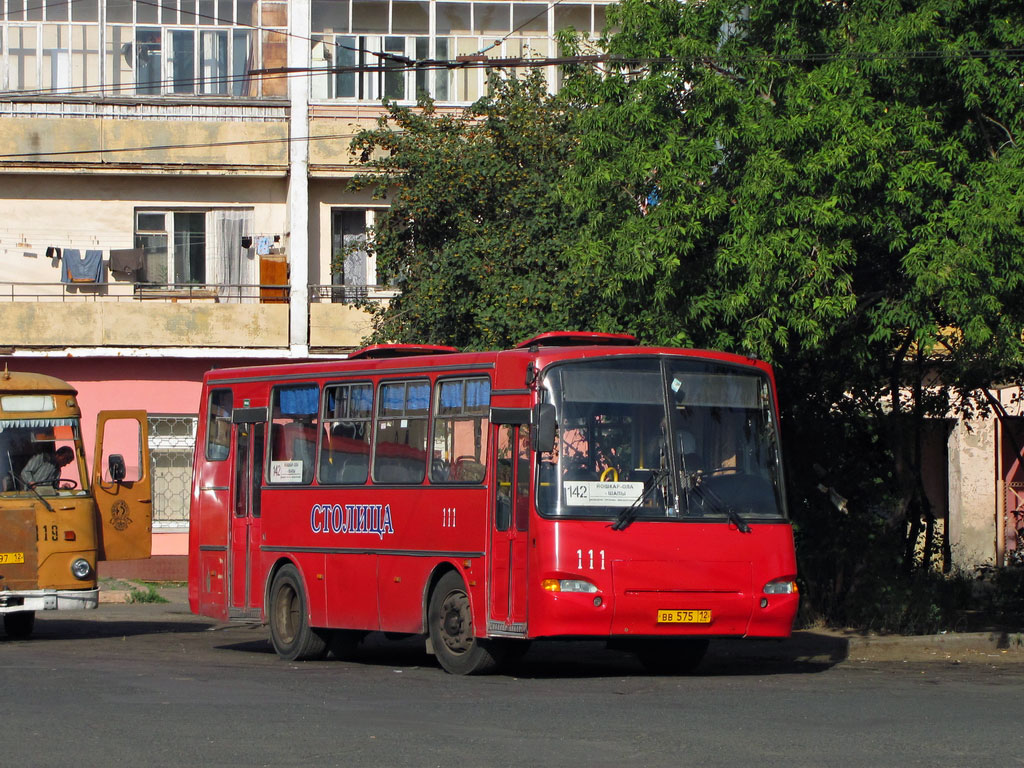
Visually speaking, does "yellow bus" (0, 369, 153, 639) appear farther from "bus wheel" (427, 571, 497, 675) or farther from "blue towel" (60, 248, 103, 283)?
"blue towel" (60, 248, 103, 283)

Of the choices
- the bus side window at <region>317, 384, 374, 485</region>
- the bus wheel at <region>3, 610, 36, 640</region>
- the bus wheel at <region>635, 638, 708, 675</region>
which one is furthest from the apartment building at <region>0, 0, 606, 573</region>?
the bus wheel at <region>635, 638, 708, 675</region>

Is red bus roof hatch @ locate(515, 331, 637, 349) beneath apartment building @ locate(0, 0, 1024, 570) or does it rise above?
beneath

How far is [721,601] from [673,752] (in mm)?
4267

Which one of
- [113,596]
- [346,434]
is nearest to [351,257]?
[113,596]

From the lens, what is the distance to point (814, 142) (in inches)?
570

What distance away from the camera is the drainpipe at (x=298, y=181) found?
28.1m

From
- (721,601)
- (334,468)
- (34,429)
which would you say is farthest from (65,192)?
(721,601)

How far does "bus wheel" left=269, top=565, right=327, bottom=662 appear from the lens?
15.6 meters

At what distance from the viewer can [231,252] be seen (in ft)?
94.9

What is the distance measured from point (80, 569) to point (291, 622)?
9.51 ft

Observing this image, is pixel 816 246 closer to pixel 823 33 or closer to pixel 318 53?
pixel 823 33

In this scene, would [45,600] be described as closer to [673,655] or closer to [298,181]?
[673,655]

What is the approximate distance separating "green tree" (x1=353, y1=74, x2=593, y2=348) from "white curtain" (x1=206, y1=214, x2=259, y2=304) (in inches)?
277

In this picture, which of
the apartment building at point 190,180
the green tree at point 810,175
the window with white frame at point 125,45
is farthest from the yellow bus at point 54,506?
the window with white frame at point 125,45
